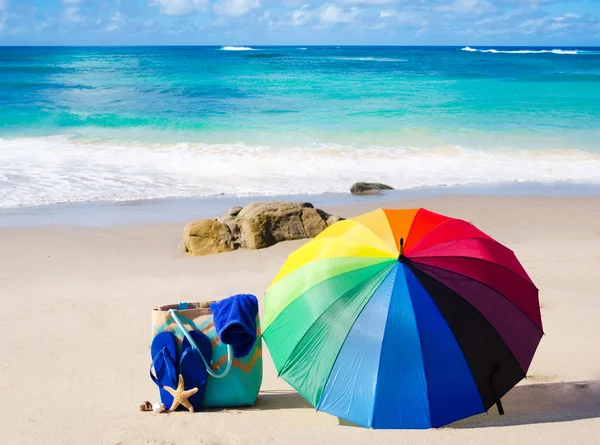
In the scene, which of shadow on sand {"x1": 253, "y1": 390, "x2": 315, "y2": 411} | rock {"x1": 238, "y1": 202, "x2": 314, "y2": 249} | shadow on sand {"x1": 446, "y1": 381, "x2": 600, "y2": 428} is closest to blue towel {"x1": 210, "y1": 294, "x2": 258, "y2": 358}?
shadow on sand {"x1": 253, "y1": 390, "x2": 315, "y2": 411}

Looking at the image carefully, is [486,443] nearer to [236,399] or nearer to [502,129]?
[236,399]

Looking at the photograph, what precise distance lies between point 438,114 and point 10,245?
56.6 ft

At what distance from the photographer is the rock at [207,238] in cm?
829

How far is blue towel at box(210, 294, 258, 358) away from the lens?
3967 mm

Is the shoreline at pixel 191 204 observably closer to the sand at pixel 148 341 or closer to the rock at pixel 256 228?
the sand at pixel 148 341

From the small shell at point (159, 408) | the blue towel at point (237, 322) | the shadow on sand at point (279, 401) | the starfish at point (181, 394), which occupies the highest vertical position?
the blue towel at point (237, 322)

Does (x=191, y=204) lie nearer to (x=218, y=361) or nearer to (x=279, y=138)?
(x=218, y=361)

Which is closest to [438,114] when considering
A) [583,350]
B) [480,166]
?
[480,166]

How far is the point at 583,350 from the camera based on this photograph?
5.33 metres

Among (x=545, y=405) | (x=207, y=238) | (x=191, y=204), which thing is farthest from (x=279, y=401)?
(x=191, y=204)

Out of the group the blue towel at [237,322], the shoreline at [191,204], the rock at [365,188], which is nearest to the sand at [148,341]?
the blue towel at [237,322]

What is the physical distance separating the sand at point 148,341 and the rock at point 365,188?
8.29 feet

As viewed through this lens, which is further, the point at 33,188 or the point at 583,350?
the point at 33,188

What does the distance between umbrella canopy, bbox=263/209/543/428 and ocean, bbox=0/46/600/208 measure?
836 centimetres
